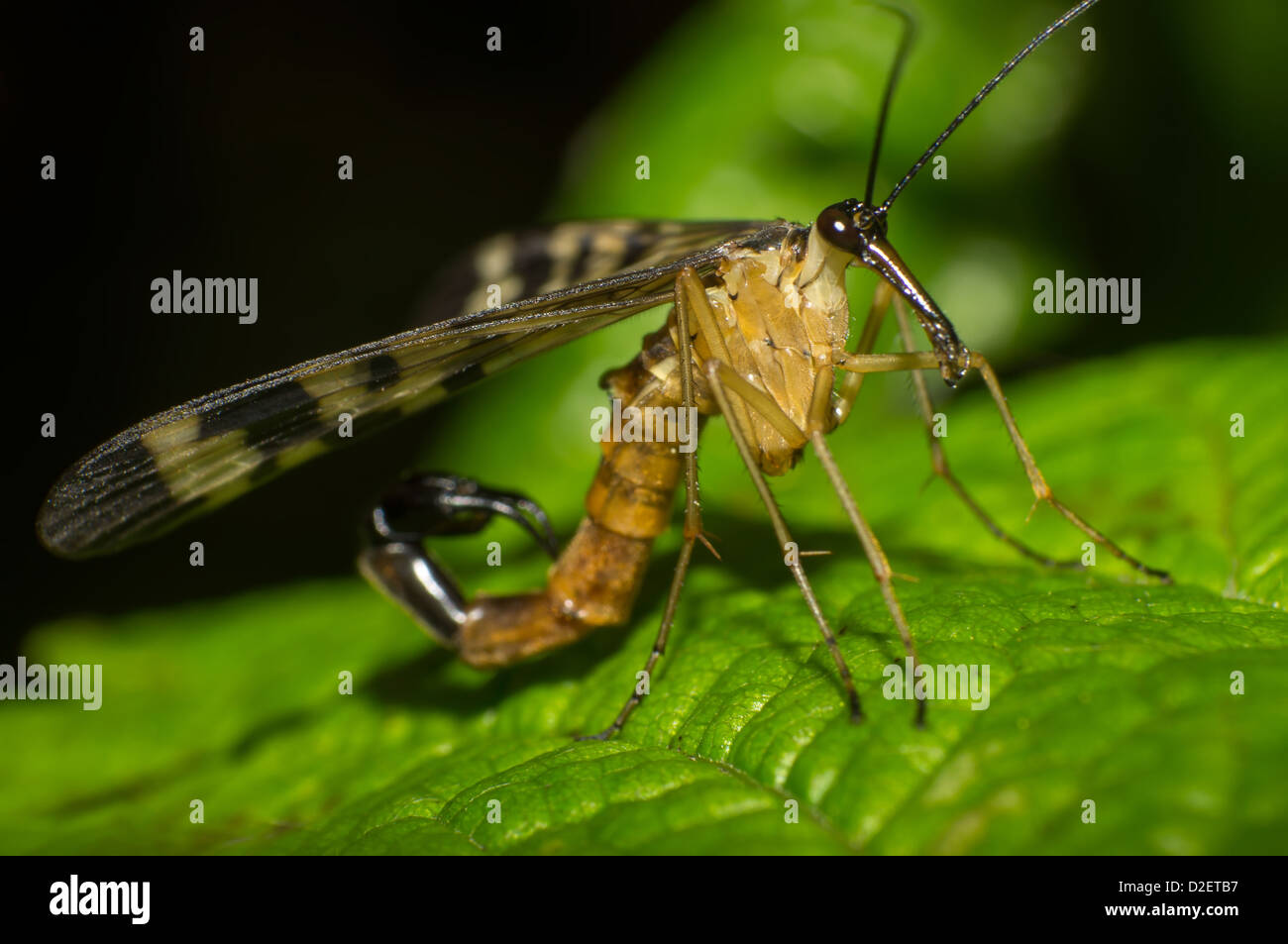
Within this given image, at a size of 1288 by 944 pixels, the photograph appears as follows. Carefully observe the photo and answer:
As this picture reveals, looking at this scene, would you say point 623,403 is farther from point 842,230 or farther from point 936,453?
point 936,453

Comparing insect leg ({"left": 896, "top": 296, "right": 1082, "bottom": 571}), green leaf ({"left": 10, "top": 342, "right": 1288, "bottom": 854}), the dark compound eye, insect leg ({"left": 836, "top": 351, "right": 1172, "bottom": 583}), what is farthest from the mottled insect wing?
green leaf ({"left": 10, "top": 342, "right": 1288, "bottom": 854})

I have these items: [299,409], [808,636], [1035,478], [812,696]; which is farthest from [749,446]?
[299,409]

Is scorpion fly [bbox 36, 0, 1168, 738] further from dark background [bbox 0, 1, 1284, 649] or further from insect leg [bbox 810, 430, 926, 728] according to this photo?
dark background [bbox 0, 1, 1284, 649]

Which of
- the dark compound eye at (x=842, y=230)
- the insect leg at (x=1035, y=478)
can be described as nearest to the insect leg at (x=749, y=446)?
the dark compound eye at (x=842, y=230)

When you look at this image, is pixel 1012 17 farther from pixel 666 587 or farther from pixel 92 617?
pixel 92 617

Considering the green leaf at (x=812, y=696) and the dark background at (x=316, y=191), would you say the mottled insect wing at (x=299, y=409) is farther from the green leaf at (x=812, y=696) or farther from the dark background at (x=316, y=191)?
the dark background at (x=316, y=191)

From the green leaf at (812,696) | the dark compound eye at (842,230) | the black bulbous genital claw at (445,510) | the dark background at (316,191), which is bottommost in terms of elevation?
the green leaf at (812,696)
